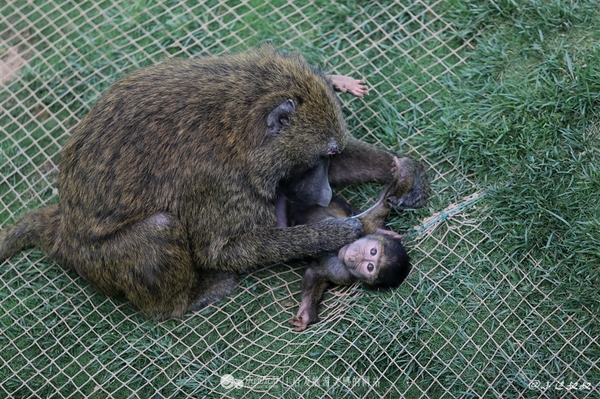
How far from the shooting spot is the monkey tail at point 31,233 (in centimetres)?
523

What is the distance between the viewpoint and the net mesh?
14.9 feet

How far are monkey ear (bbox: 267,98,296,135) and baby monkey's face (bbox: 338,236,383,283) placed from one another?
1067mm

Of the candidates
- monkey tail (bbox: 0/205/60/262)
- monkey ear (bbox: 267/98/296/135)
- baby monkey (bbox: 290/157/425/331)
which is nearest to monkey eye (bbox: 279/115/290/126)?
monkey ear (bbox: 267/98/296/135)

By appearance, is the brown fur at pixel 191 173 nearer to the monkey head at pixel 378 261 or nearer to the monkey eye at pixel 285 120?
the monkey eye at pixel 285 120

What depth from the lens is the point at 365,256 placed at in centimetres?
471

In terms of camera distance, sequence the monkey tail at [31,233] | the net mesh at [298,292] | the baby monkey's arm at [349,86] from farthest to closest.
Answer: the baby monkey's arm at [349,86] < the monkey tail at [31,233] < the net mesh at [298,292]

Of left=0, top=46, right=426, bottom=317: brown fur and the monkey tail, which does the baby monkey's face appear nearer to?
left=0, top=46, right=426, bottom=317: brown fur

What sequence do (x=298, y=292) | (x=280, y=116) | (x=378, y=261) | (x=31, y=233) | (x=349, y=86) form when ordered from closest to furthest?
(x=280, y=116) → (x=378, y=261) → (x=298, y=292) → (x=31, y=233) → (x=349, y=86)

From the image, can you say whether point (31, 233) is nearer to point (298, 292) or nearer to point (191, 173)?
point (191, 173)

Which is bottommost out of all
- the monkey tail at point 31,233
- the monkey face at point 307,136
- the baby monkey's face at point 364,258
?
the monkey tail at point 31,233

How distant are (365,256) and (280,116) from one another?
4.00 ft

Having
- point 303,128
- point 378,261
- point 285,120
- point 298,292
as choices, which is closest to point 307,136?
point 303,128

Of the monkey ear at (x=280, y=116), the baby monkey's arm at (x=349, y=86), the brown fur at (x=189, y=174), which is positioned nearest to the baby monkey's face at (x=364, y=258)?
the brown fur at (x=189, y=174)

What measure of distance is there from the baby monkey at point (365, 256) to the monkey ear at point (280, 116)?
924 mm
